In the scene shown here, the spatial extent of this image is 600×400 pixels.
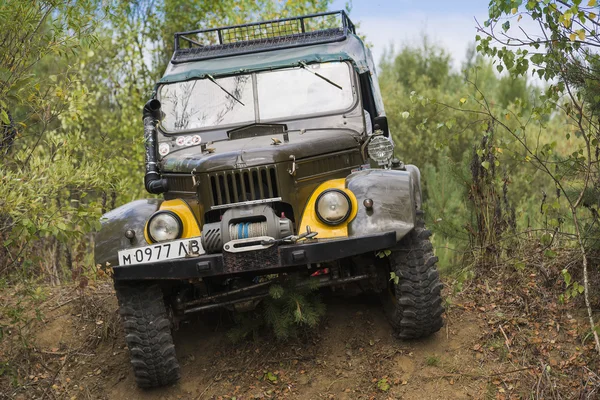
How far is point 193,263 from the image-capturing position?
18.4 feet

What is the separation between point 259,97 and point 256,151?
1.25 m

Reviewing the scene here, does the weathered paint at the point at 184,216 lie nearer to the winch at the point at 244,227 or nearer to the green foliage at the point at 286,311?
the winch at the point at 244,227

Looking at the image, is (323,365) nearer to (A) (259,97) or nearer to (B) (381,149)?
(B) (381,149)

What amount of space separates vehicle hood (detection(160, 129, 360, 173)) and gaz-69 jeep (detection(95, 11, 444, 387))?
11 millimetres

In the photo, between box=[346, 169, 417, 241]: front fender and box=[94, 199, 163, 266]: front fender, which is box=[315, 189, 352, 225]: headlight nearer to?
box=[346, 169, 417, 241]: front fender

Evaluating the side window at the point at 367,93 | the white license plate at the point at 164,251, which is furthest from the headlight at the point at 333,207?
the side window at the point at 367,93

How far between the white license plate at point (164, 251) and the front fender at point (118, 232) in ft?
0.84

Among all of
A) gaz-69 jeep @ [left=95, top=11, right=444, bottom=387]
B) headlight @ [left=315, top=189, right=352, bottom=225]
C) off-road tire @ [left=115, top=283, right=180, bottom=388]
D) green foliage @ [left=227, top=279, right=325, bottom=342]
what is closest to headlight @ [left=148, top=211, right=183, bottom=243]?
gaz-69 jeep @ [left=95, top=11, right=444, bottom=387]

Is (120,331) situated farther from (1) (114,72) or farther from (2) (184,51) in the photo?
(1) (114,72)

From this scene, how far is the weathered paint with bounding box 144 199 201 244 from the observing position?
6.10 metres

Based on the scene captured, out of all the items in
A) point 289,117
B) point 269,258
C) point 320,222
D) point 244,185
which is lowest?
point 269,258

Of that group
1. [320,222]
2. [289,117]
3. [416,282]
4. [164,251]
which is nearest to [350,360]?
[416,282]

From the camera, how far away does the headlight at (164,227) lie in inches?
238

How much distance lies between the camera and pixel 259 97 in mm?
7211
